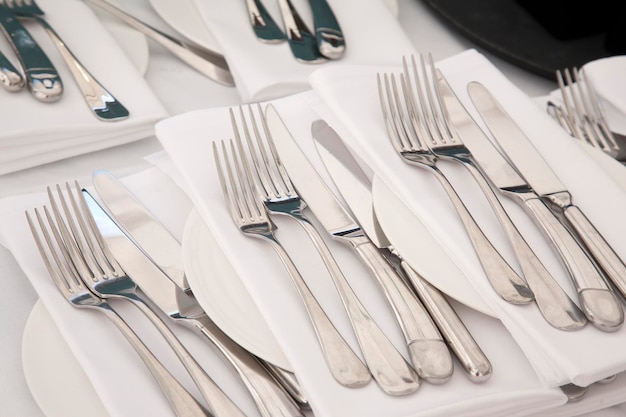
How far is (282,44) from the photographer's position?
968 millimetres

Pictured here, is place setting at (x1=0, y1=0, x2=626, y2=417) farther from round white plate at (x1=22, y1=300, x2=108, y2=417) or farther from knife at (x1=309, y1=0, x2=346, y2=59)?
knife at (x1=309, y1=0, x2=346, y2=59)

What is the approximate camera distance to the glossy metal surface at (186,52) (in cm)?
97

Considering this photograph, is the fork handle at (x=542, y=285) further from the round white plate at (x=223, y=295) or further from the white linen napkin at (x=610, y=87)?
the white linen napkin at (x=610, y=87)

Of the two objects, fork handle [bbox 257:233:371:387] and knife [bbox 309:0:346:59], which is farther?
knife [bbox 309:0:346:59]

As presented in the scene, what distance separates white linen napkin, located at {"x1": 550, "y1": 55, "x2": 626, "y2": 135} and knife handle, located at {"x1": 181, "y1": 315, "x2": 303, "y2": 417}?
61 cm

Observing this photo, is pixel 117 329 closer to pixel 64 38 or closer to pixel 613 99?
pixel 64 38

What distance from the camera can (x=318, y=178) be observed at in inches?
26.4

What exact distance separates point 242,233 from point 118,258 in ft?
0.38

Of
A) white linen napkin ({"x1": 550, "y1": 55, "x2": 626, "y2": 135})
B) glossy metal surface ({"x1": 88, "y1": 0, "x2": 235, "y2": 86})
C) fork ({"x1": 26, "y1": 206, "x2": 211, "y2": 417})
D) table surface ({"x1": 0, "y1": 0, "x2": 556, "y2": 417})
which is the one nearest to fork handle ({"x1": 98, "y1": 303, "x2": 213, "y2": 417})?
fork ({"x1": 26, "y1": 206, "x2": 211, "y2": 417})

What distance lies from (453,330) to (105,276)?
1.02 ft

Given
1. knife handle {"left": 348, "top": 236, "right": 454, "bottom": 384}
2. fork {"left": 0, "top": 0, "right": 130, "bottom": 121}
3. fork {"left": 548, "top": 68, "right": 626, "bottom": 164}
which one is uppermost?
fork {"left": 0, "top": 0, "right": 130, "bottom": 121}

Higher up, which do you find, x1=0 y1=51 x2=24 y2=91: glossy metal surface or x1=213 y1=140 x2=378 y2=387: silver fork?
x1=0 y1=51 x2=24 y2=91: glossy metal surface

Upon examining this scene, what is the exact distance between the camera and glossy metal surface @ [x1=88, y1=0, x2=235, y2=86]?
972 mm

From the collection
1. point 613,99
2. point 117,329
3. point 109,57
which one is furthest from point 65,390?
point 613,99
